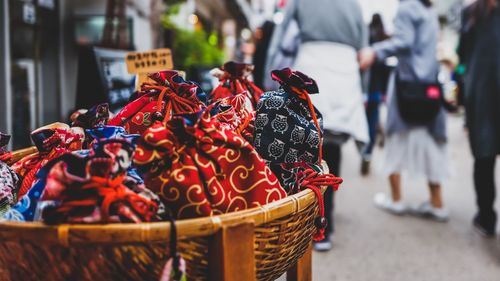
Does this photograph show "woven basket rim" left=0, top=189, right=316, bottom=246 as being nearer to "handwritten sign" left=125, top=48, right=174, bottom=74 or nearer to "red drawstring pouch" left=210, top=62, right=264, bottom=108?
"red drawstring pouch" left=210, top=62, right=264, bottom=108

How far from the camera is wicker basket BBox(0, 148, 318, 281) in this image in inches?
33.7

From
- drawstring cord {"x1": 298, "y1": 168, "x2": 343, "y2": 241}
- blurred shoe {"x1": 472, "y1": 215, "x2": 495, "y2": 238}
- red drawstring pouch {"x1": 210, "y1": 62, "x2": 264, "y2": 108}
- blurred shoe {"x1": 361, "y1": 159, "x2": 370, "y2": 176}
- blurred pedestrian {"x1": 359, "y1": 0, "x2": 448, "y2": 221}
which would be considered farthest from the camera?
blurred shoe {"x1": 361, "y1": 159, "x2": 370, "y2": 176}

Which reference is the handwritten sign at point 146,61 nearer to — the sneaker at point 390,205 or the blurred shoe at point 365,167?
the sneaker at point 390,205

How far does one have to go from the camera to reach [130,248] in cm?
A: 89

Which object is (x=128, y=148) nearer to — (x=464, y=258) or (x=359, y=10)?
(x=359, y=10)

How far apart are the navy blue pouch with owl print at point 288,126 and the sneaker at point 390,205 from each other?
9.94 ft

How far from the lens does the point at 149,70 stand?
2.02m

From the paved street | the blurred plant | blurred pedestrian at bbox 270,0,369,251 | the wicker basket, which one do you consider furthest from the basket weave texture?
the blurred plant

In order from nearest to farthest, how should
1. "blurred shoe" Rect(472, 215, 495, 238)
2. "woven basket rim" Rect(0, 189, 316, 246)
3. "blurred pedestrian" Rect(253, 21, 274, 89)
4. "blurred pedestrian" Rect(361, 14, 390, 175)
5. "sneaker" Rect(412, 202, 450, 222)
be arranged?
1. "woven basket rim" Rect(0, 189, 316, 246)
2. "blurred shoe" Rect(472, 215, 495, 238)
3. "sneaker" Rect(412, 202, 450, 222)
4. "blurred pedestrian" Rect(253, 21, 274, 89)
5. "blurred pedestrian" Rect(361, 14, 390, 175)

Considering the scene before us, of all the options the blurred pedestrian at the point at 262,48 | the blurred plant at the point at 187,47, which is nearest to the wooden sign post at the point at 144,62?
the blurred pedestrian at the point at 262,48

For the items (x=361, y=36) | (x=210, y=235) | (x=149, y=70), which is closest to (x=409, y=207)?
(x=361, y=36)

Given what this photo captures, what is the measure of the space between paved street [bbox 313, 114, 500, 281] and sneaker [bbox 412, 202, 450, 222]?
0.09 meters

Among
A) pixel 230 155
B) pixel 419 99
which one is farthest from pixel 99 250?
pixel 419 99

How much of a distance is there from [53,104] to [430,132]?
3.87 metres
